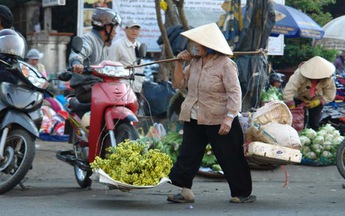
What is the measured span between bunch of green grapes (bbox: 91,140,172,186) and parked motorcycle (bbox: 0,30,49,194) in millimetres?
858

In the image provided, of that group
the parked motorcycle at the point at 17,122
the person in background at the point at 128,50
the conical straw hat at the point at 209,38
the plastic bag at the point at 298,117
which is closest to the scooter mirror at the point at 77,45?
the parked motorcycle at the point at 17,122

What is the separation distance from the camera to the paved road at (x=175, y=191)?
24.7 feet

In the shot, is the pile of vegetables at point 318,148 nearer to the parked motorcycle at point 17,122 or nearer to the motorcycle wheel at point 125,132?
the motorcycle wheel at point 125,132

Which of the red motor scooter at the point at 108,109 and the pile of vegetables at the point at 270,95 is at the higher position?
the red motor scooter at the point at 108,109

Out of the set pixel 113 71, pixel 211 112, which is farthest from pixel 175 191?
pixel 211 112

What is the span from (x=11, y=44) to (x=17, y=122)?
82 centimetres

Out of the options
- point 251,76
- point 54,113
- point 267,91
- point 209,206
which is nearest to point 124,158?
point 209,206

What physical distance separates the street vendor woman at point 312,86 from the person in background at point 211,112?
4.25 m

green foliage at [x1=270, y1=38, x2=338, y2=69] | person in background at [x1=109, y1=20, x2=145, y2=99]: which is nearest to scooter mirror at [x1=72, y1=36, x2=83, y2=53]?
person in background at [x1=109, y1=20, x2=145, y2=99]

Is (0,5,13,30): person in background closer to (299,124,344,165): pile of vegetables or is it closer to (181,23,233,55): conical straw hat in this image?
(181,23,233,55): conical straw hat

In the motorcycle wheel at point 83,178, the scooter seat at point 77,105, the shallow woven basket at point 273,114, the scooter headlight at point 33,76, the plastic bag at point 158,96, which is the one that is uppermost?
the scooter headlight at point 33,76

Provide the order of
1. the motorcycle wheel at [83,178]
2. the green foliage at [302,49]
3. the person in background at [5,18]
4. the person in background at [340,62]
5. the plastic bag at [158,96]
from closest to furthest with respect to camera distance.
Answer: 1. the motorcycle wheel at [83,178]
2. the person in background at [5,18]
3. the plastic bag at [158,96]
4. the person in background at [340,62]
5. the green foliage at [302,49]

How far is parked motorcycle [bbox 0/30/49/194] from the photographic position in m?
8.22

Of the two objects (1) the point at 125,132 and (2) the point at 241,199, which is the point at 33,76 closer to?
(1) the point at 125,132
